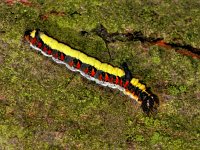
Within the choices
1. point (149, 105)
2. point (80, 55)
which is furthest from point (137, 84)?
point (80, 55)

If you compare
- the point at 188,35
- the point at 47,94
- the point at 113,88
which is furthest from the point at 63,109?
the point at 188,35

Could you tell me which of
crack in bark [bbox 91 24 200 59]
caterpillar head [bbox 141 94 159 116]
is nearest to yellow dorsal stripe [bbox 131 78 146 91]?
caterpillar head [bbox 141 94 159 116]

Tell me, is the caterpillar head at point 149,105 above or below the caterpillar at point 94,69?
below

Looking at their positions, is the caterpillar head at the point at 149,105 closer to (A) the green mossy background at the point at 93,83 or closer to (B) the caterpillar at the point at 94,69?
(B) the caterpillar at the point at 94,69

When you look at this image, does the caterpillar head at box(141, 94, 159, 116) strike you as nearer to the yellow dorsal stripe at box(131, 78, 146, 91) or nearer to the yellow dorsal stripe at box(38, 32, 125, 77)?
the yellow dorsal stripe at box(131, 78, 146, 91)

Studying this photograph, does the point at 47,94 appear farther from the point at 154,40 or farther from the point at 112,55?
the point at 154,40

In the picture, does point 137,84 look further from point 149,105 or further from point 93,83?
point 93,83

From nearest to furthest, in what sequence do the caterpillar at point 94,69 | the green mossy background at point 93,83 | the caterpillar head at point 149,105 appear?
1. the green mossy background at point 93,83
2. the caterpillar head at point 149,105
3. the caterpillar at point 94,69

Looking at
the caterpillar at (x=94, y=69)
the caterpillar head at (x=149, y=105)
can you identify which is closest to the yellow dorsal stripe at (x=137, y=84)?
the caterpillar at (x=94, y=69)
